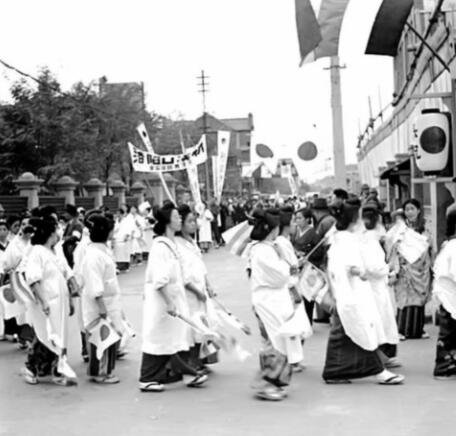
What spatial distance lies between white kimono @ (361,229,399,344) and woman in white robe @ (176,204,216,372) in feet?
5.07

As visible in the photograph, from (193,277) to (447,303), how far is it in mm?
2272

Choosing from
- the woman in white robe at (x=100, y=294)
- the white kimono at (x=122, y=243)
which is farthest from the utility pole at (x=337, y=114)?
the woman in white robe at (x=100, y=294)

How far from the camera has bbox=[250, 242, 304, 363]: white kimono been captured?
251 inches

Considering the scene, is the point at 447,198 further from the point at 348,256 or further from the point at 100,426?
the point at 100,426

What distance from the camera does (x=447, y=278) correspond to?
21.5 feet

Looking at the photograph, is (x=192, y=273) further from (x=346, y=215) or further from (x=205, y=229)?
(x=205, y=229)

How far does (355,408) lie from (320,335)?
3.37 m

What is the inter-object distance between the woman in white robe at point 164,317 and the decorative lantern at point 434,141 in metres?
4.36

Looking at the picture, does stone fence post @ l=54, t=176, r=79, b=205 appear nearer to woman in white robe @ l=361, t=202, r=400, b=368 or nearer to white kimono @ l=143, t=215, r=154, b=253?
white kimono @ l=143, t=215, r=154, b=253

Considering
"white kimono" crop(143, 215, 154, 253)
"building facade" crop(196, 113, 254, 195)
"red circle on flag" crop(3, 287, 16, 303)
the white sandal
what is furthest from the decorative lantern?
"building facade" crop(196, 113, 254, 195)

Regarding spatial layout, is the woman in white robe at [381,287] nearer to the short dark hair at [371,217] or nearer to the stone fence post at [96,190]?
the short dark hair at [371,217]

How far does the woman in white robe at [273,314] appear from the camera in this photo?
6.30 m

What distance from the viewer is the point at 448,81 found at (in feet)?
36.5

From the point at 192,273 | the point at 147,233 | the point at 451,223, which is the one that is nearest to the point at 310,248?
the point at 192,273
